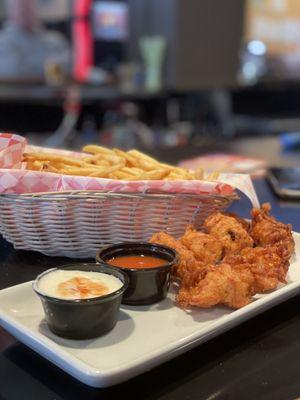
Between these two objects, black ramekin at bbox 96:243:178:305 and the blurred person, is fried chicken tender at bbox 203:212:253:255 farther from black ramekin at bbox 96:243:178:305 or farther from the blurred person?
the blurred person

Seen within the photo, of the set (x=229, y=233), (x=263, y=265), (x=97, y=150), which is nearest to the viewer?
(x=263, y=265)

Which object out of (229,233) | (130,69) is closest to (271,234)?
(229,233)

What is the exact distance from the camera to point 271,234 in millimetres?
1396

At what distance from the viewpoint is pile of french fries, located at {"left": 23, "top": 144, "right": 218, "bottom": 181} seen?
5.02 feet

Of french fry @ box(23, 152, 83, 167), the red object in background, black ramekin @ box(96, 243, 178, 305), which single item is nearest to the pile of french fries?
french fry @ box(23, 152, 83, 167)

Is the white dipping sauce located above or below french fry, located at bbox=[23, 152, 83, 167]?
below

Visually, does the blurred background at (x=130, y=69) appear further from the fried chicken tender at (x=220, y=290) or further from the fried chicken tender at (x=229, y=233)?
the fried chicken tender at (x=220, y=290)

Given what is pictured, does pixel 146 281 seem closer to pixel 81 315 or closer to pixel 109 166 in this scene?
pixel 81 315

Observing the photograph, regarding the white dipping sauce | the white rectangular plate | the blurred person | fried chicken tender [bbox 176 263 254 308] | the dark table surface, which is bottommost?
the dark table surface

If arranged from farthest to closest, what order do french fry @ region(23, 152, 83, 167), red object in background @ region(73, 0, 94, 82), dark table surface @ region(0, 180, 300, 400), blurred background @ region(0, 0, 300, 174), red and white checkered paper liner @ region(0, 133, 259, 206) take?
red object in background @ region(73, 0, 94, 82) < blurred background @ region(0, 0, 300, 174) < french fry @ region(23, 152, 83, 167) < red and white checkered paper liner @ region(0, 133, 259, 206) < dark table surface @ region(0, 180, 300, 400)

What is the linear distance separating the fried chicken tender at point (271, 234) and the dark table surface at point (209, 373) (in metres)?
0.20

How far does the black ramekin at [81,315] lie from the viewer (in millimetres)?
1031

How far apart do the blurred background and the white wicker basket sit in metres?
3.62

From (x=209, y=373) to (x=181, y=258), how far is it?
1.01ft
